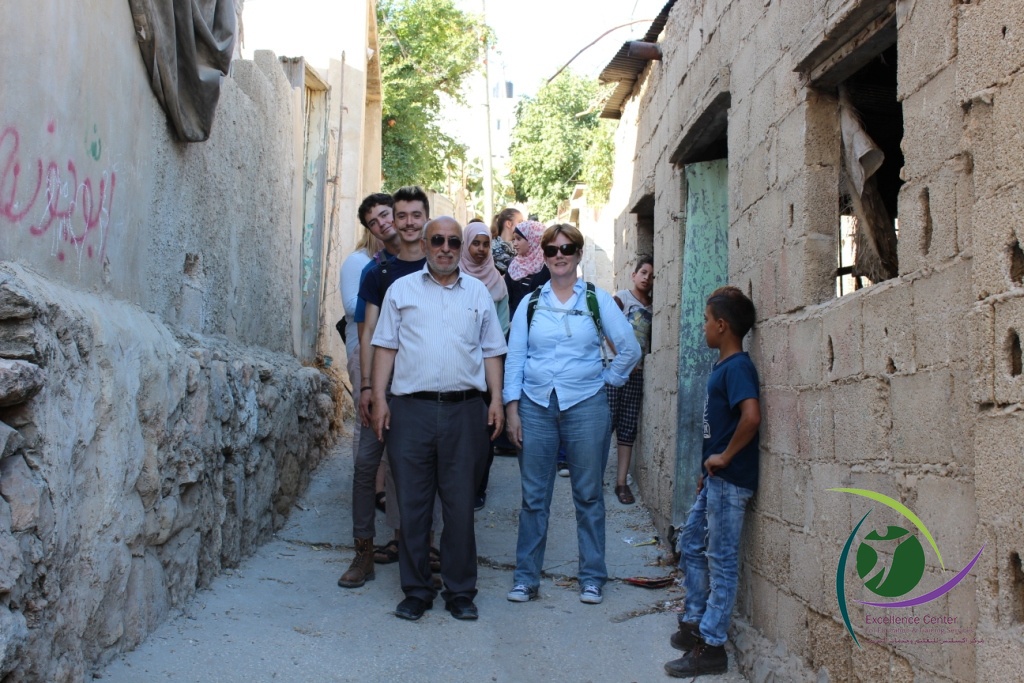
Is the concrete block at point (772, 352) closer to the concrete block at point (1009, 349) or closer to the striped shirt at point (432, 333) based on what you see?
the striped shirt at point (432, 333)

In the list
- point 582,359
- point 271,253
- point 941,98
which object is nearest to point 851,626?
point 941,98

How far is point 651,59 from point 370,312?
3350mm

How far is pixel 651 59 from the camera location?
704cm

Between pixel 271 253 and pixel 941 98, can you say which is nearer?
pixel 941 98

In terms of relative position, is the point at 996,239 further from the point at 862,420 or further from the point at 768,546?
the point at 768,546

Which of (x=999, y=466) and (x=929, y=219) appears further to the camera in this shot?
(x=929, y=219)

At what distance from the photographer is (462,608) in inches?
176

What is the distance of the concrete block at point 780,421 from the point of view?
3674mm

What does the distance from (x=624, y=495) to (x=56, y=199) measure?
430 cm

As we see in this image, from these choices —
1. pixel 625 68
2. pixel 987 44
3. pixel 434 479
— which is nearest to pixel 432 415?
pixel 434 479

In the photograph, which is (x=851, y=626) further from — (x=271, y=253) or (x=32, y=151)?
(x=271, y=253)

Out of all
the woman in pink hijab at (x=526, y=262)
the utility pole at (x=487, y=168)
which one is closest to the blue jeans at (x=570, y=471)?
the woman in pink hijab at (x=526, y=262)

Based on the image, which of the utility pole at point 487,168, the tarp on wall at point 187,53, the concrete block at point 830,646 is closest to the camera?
the concrete block at point 830,646

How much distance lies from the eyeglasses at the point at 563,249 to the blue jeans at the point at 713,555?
1.37 metres
